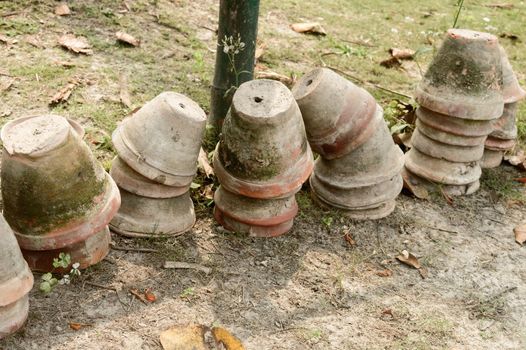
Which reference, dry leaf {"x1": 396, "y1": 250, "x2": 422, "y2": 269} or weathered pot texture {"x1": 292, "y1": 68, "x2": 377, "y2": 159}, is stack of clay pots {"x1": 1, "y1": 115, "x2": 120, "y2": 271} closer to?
weathered pot texture {"x1": 292, "y1": 68, "x2": 377, "y2": 159}

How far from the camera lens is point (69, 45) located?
515cm

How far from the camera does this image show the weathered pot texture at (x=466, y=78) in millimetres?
3856

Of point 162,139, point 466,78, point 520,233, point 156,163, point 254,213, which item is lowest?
point 520,233

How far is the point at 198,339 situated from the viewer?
286 centimetres

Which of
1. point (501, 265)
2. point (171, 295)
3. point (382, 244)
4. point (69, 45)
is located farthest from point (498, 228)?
point (69, 45)

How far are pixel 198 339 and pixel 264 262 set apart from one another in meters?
0.69

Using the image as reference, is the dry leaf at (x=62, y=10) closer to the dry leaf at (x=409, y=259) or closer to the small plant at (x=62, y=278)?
the small plant at (x=62, y=278)

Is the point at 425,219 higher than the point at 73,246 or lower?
lower

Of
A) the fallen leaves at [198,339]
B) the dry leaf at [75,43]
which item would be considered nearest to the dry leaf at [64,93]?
the dry leaf at [75,43]

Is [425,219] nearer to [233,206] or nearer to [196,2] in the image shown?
[233,206]

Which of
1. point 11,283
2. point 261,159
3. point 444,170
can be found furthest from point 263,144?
point 444,170

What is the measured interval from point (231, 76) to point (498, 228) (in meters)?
1.94

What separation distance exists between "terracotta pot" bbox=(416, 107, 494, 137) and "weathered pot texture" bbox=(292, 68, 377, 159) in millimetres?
632

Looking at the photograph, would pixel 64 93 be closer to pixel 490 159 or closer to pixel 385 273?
pixel 385 273
